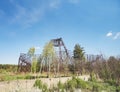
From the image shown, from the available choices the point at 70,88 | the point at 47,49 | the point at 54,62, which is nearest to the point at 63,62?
the point at 54,62

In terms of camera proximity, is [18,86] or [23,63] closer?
[18,86]

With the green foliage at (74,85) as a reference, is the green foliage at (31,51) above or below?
above

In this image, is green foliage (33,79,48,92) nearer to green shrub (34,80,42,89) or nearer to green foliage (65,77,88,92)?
green shrub (34,80,42,89)

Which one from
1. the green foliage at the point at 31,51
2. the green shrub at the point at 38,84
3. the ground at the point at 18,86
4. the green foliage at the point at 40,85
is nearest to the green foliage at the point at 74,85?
the ground at the point at 18,86

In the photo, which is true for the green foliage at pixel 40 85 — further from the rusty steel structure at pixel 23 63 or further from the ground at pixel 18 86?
the rusty steel structure at pixel 23 63

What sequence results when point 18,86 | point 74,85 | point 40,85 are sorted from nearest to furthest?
point 18,86
point 40,85
point 74,85

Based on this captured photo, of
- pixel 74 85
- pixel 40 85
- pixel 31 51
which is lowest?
pixel 74 85

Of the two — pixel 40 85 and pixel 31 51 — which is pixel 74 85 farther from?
pixel 31 51

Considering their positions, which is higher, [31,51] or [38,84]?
[31,51]

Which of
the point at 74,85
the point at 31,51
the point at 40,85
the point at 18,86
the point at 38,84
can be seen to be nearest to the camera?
the point at 18,86

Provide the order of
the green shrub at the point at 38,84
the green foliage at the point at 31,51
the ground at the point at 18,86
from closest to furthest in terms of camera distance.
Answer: the ground at the point at 18,86 < the green shrub at the point at 38,84 < the green foliage at the point at 31,51

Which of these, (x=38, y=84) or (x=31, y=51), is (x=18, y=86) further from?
(x=31, y=51)

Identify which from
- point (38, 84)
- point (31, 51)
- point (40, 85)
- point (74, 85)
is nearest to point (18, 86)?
point (38, 84)

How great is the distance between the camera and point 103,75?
2389 cm
